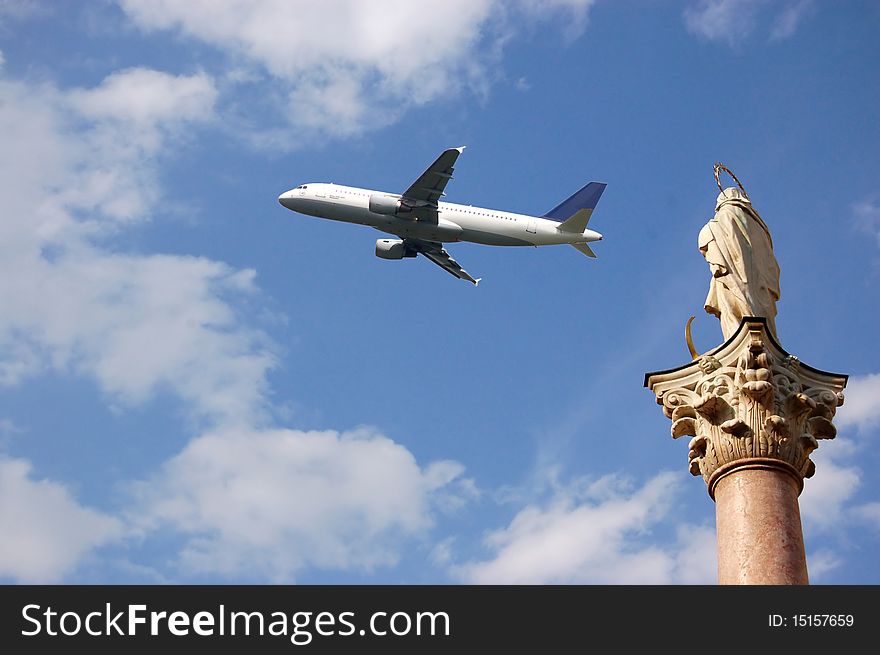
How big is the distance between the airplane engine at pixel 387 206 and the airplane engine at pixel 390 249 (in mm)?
3571

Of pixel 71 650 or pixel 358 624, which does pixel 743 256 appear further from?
pixel 71 650

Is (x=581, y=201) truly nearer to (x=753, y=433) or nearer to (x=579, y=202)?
(x=579, y=202)

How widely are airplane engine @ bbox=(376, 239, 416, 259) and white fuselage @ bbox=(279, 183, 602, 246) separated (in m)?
2.06

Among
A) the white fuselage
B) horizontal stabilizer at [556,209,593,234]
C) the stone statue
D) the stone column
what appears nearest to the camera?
the stone column

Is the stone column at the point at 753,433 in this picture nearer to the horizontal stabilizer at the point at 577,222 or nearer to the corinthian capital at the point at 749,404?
the corinthian capital at the point at 749,404

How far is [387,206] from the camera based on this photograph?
70.6 m

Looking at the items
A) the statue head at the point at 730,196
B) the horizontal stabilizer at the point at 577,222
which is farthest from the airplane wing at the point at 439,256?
the statue head at the point at 730,196

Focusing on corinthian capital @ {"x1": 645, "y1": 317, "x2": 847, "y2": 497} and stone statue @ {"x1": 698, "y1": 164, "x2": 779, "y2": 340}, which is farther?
stone statue @ {"x1": 698, "y1": 164, "x2": 779, "y2": 340}

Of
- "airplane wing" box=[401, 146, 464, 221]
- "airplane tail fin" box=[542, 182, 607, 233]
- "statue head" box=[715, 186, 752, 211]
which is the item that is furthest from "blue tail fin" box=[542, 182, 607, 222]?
"statue head" box=[715, 186, 752, 211]

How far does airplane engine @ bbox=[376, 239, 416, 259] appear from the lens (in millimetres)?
74125

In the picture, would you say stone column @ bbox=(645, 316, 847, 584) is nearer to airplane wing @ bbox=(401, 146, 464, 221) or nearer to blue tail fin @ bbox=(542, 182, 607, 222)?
airplane wing @ bbox=(401, 146, 464, 221)

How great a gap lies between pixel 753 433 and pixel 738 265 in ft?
10.2

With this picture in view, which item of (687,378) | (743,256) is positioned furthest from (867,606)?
(743,256)

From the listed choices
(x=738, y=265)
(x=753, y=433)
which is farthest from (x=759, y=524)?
(x=738, y=265)
